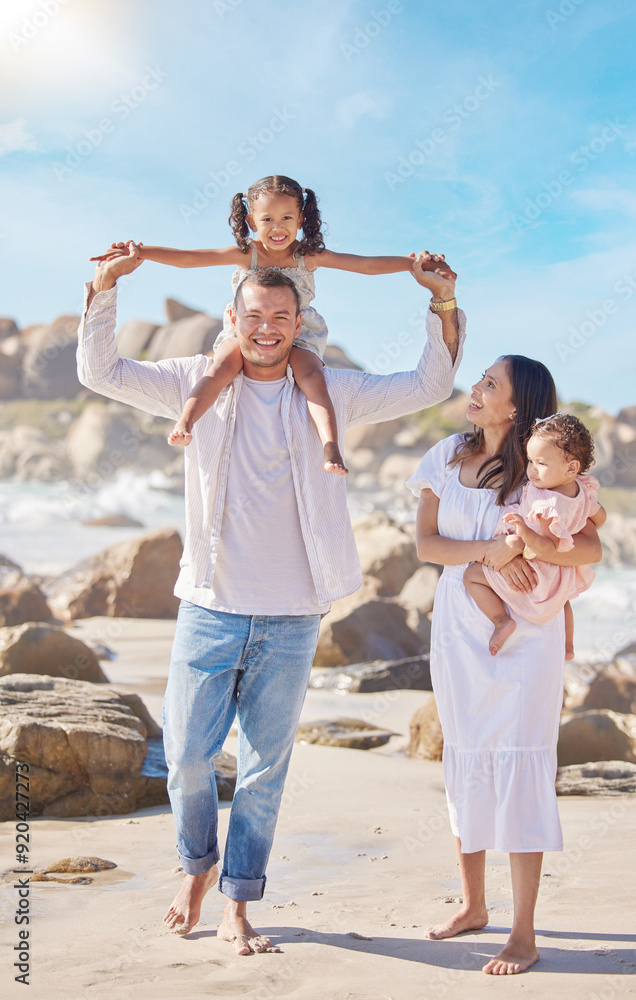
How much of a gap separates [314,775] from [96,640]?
479 centimetres

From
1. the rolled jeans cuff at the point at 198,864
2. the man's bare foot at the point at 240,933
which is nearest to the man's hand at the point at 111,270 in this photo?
the rolled jeans cuff at the point at 198,864

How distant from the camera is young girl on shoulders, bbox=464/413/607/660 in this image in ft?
9.33

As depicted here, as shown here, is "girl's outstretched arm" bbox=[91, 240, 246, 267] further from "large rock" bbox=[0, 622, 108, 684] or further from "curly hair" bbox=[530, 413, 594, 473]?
"large rock" bbox=[0, 622, 108, 684]

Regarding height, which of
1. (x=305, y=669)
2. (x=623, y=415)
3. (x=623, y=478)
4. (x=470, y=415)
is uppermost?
(x=623, y=415)

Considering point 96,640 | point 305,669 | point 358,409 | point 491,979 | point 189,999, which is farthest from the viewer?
point 96,640

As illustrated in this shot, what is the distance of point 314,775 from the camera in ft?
17.0

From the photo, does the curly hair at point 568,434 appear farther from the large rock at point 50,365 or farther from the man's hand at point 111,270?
the large rock at point 50,365

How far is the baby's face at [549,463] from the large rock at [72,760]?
2530 millimetres

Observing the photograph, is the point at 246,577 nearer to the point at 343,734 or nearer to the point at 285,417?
the point at 285,417

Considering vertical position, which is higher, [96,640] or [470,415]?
[470,415]

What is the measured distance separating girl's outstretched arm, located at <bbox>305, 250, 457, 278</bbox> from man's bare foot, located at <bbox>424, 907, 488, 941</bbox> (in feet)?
6.65

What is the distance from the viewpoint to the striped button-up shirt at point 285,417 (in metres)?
2.95

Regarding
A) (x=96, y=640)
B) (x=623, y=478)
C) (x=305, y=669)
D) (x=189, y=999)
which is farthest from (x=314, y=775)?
(x=623, y=478)

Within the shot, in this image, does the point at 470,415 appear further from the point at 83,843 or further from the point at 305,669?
the point at 83,843
